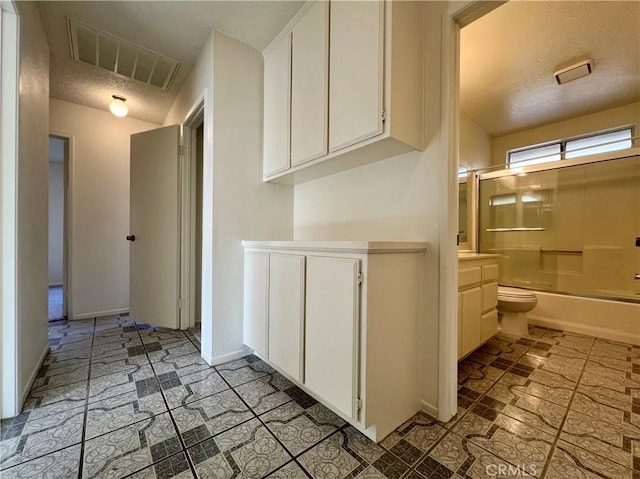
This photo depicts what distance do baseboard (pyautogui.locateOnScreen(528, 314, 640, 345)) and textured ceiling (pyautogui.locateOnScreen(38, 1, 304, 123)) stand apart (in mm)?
3624

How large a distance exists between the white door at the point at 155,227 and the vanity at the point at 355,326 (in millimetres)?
1544

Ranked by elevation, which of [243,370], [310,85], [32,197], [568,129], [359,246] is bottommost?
[243,370]

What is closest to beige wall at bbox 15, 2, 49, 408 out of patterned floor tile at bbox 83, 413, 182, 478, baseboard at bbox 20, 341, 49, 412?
baseboard at bbox 20, 341, 49, 412

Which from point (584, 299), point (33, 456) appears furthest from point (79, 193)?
point (584, 299)

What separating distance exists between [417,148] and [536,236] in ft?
9.96

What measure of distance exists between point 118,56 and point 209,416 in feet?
9.44

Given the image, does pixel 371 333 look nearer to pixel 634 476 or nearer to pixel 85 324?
pixel 634 476

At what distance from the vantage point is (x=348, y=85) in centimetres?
136

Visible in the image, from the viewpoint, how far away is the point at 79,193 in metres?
2.88

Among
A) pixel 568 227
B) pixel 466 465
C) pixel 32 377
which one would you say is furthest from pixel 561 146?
pixel 32 377

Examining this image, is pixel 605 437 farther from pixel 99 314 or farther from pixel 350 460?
pixel 99 314

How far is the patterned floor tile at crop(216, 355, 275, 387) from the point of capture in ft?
5.41

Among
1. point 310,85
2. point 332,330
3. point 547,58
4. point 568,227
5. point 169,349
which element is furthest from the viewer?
point 568,227

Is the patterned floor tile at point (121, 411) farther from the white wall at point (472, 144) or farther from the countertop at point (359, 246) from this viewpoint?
the white wall at point (472, 144)
